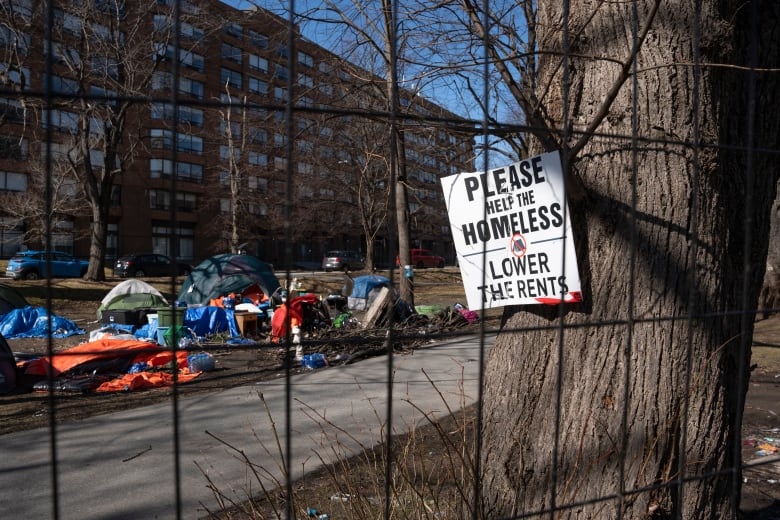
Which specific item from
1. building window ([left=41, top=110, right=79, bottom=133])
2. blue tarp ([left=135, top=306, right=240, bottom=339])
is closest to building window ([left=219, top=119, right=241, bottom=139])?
building window ([left=41, top=110, right=79, bottom=133])

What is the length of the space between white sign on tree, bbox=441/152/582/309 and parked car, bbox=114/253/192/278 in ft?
3.15

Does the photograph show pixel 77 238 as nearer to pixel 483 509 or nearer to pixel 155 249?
pixel 155 249

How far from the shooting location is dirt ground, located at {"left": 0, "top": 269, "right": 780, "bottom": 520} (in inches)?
118

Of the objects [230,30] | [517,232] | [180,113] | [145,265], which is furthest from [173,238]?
[230,30]

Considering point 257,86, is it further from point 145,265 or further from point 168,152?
point 145,265

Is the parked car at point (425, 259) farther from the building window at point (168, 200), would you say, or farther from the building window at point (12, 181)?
the building window at point (12, 181)

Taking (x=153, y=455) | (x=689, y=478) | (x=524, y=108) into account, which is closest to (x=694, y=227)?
(x=524, y=108)

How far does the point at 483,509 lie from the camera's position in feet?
8.92

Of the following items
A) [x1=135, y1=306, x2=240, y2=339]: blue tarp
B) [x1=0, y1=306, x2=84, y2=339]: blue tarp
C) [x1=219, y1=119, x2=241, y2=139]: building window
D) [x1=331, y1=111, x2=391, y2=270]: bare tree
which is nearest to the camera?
[x1=219, y1=119, x2=241, y2=139]: building window

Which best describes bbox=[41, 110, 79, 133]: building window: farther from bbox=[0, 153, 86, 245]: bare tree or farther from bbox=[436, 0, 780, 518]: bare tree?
bbox=[436, 0, 780, 518]: bare tree

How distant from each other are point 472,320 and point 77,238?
1011 cm

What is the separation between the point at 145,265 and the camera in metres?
1.45

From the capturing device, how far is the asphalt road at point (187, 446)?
3846 millimetres

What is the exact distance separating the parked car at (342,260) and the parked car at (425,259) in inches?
7.9
